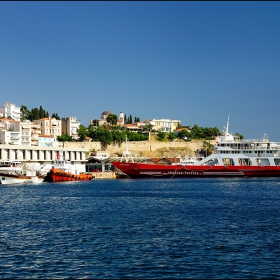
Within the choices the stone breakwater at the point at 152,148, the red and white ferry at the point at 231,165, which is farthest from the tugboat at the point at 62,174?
the stone breakwater at the point at 152,148

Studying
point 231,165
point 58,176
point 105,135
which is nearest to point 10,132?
point 105,135

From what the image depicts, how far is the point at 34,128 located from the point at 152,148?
93.9 feet

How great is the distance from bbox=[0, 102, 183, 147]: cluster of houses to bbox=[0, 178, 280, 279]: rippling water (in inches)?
2652

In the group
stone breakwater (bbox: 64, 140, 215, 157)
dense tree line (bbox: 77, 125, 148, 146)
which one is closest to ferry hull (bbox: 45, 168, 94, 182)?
stone breakwater (bbox: 64, 140, 215, 157)

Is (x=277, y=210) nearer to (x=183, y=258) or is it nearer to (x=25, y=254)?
(x=183, y=258)

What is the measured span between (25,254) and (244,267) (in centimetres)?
818

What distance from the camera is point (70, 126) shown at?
124000 mm

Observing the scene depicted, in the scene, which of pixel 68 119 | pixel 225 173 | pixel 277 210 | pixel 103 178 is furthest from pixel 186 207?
pixel 68 119

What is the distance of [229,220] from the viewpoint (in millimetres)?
27062

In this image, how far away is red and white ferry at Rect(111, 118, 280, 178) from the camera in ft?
250

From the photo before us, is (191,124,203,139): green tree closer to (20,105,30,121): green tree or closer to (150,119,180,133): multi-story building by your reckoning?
(150,119,180,133): multi-story building

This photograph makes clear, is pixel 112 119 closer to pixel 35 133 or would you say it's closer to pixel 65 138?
pixel 65 138

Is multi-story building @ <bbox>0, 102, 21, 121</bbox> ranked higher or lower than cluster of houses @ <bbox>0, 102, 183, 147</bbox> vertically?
higher

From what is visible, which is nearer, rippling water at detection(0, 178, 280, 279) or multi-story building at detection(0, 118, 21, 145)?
rippling water at detection(0, 178, 280, 279)
